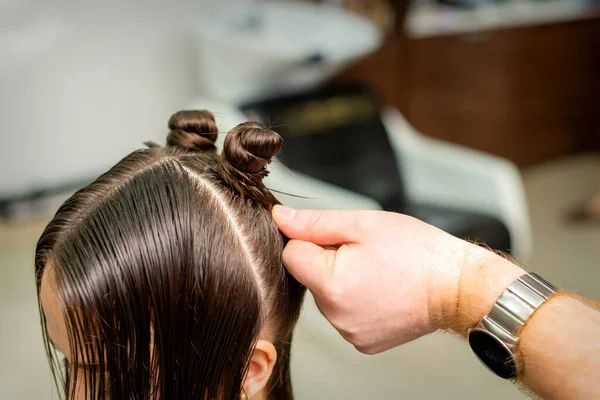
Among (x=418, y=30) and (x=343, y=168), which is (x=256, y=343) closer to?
(x=343, y=168)

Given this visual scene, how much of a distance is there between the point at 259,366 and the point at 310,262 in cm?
21

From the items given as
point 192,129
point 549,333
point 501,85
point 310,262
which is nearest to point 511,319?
point 549,333

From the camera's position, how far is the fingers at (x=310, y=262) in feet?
2.87

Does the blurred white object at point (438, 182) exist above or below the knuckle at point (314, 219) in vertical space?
below

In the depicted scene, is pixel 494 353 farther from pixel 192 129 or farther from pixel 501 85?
pixel 501 85

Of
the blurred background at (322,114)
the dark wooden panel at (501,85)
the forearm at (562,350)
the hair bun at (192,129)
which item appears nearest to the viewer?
the forearm at (562,350)

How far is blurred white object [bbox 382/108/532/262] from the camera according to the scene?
2652 millimetres

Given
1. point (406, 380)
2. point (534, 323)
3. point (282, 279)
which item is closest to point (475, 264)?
point (534, 323)

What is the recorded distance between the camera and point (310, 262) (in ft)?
2.91

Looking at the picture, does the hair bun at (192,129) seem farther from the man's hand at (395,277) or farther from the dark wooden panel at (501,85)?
the dark wooden panel at (501,85)

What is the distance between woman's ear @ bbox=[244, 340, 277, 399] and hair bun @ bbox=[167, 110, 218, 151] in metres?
0.34

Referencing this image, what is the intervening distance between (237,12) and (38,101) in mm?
1101

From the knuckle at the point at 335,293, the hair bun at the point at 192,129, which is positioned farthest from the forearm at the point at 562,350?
the hair bun at the point at 192,129

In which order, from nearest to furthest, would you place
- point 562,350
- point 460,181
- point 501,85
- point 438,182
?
point 562,350 → point 460,181 → point 438,182 → point 501,85
